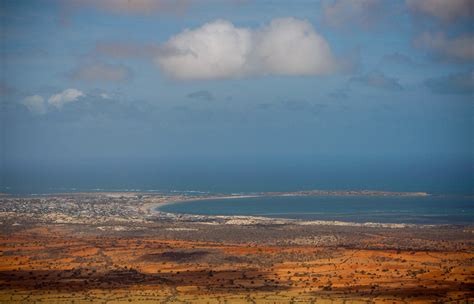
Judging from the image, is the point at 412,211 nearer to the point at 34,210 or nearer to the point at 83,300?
the point at 34,210

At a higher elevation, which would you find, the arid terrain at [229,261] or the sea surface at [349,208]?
the sea surface at [349,208]

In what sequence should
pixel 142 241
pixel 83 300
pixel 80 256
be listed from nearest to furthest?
pixel 83 300
pixel 80 256
pixel 142 241

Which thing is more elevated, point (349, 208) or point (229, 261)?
point (349, 208)

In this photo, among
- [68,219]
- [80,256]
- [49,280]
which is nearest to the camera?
[49,280]

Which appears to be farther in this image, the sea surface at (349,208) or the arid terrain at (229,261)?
the sea surface at (349,208)

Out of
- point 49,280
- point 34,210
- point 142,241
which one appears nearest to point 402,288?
point 49,280
